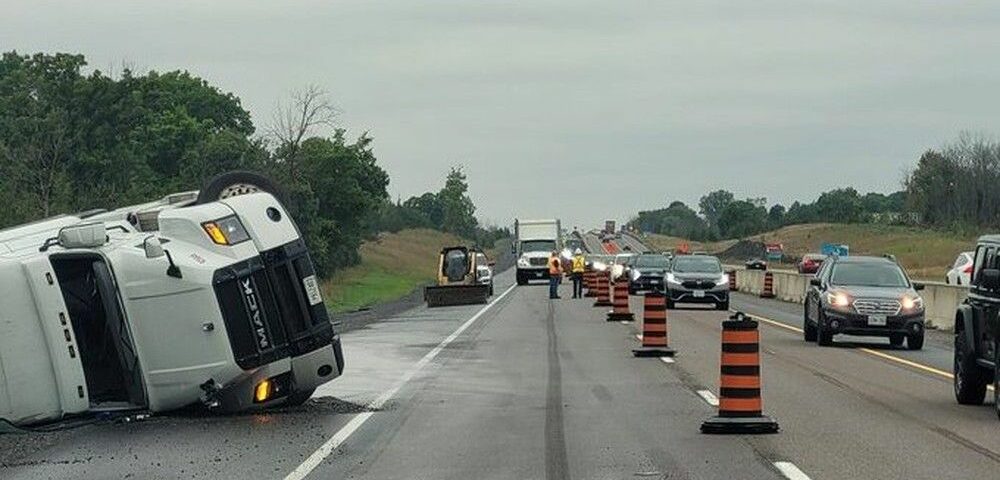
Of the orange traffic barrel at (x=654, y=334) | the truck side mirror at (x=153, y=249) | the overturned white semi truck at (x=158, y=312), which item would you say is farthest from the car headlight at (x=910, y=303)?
the truck side mirror at (x=153, y=249)

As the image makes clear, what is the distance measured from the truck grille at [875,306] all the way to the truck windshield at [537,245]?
53.4 metres

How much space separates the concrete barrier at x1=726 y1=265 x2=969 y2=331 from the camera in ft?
121

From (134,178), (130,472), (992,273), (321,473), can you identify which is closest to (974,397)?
(992,273)

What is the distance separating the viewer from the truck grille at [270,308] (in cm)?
1524

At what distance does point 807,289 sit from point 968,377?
20.8m

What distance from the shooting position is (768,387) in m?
20.1

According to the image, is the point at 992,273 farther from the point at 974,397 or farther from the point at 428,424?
the point at 428,424

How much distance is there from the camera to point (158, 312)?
14906mm

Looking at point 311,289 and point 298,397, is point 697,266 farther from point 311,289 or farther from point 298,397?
point 311,289

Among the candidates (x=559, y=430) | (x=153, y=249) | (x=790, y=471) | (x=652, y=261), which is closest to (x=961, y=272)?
(x=652, y=261)

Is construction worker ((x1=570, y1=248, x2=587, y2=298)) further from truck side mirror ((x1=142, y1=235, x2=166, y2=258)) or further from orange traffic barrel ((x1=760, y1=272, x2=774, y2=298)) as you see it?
truck side mirror ((x1=142, y1=235, x2=166, y2=258))

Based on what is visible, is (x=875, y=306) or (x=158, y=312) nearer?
(x=158, y=312)

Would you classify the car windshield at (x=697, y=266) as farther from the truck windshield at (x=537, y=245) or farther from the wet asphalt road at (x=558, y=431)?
the truck windshield at (x=537, y=245)

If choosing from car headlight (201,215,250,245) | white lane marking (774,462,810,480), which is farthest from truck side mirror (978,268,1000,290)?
car headlight (201,215,250,245)
